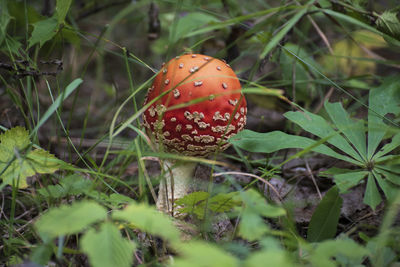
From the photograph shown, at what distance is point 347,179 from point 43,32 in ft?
6.20

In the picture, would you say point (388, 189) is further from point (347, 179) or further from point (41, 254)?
point (41, 254)

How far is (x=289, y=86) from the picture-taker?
3.14 m

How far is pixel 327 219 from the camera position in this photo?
1770 millimetres

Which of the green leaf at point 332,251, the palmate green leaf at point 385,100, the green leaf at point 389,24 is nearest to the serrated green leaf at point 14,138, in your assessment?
the green leaf at point 332,251

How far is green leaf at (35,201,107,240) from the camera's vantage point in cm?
106

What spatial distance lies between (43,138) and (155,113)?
127cm

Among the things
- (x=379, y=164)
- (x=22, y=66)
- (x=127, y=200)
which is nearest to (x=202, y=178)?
(x=127, y=200)

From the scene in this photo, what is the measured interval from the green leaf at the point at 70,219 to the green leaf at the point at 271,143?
0.88m

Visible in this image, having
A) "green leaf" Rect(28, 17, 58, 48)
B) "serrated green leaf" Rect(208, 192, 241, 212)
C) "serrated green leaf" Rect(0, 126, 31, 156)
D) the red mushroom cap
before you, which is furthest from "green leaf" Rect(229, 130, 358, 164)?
"green leaf" Rect(28, 17, 58, 48)

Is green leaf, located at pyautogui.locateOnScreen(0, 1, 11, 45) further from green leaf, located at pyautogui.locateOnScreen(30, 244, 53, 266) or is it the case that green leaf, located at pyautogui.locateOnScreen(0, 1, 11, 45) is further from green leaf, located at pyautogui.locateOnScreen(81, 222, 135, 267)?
green leaf, located at pyautogui.locateOnScreen(81, 222, 135, 267)

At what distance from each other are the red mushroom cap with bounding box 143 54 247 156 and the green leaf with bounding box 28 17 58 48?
0.72 m

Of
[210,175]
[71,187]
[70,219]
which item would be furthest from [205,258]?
[210,175]

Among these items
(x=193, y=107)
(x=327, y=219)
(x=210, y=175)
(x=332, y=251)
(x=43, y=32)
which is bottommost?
(x=210, y=175)

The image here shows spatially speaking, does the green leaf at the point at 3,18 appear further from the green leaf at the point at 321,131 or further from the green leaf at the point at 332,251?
the green leaf at the point at 332,251
